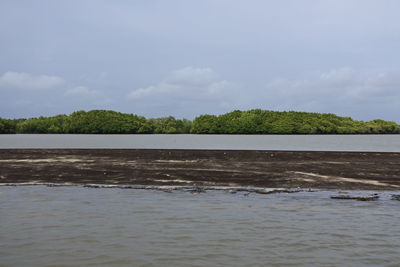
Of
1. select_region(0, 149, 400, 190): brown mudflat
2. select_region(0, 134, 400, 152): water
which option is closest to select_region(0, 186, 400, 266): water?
select_region(0, 149, 400, 190): brown mudflat

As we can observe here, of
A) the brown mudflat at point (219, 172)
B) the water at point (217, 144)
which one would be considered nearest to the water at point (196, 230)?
the brown mudflat at point (219, 172)

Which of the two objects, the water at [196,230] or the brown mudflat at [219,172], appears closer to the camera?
the water at [196,230]

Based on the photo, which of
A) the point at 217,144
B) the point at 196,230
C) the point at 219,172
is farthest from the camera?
the point at 217,144

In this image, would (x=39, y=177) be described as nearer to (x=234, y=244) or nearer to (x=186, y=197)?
(x=186, y=197)

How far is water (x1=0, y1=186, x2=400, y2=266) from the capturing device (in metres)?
9.37

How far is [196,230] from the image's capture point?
1184 centimetres

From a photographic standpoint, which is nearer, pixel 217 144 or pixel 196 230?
pixel 196 230

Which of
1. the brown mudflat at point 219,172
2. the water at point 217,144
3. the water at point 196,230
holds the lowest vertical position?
the water at point 196,230

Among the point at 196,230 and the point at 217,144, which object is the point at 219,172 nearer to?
the point at 196,230

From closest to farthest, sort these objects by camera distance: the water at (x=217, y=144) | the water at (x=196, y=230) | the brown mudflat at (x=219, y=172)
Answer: the water at (x=196, y=230) → the brown mudflat at (x=219, y=172) → the water at (x=217, y=144)

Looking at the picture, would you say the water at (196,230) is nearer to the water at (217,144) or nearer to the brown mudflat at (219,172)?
the brown mudflat at (219,172)

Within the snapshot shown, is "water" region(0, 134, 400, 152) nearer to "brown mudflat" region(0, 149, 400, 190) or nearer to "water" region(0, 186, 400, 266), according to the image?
"brown mudflat" region(0, 149, 400, 190)

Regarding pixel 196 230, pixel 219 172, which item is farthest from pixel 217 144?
pixel 196 230

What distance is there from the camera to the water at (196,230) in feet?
30.7
